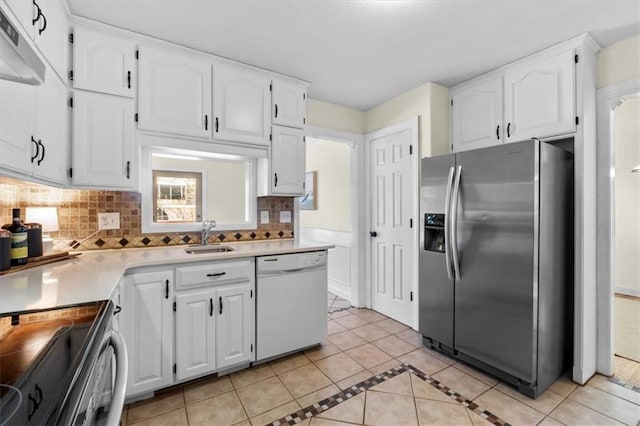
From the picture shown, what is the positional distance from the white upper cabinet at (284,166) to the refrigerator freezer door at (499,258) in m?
1.36

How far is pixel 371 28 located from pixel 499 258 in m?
1.77

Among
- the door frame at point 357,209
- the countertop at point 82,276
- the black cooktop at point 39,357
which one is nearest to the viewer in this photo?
the black cooktop at point 39,357

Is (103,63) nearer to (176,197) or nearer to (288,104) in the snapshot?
(176,197)

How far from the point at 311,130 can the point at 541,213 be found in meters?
2.19

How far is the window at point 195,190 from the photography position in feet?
7.88

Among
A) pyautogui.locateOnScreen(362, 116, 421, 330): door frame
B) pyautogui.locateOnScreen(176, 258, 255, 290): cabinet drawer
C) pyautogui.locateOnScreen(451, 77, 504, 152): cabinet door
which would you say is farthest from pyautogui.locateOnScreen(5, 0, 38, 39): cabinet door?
pyautogui.locateOnScreen(451, 77, 504, 152): cabinet door

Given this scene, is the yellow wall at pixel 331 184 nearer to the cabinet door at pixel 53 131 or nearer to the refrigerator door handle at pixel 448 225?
the refrigerator door handle at pixel 448 225

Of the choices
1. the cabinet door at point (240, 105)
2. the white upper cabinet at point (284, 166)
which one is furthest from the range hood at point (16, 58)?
the white upper cabinet at point (284, 166)

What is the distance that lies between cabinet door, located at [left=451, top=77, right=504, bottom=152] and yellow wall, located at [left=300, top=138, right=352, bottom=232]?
1.25 metres

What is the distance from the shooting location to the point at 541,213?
6.17 feet

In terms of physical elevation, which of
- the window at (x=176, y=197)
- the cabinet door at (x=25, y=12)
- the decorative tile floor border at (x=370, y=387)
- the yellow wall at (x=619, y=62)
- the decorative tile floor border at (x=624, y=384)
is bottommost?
the decorative tile floor border at (x=370, y=387)

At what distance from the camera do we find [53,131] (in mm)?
1652

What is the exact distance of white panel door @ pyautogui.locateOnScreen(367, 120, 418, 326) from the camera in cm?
301

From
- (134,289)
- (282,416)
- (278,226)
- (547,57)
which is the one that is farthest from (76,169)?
(547,57)
